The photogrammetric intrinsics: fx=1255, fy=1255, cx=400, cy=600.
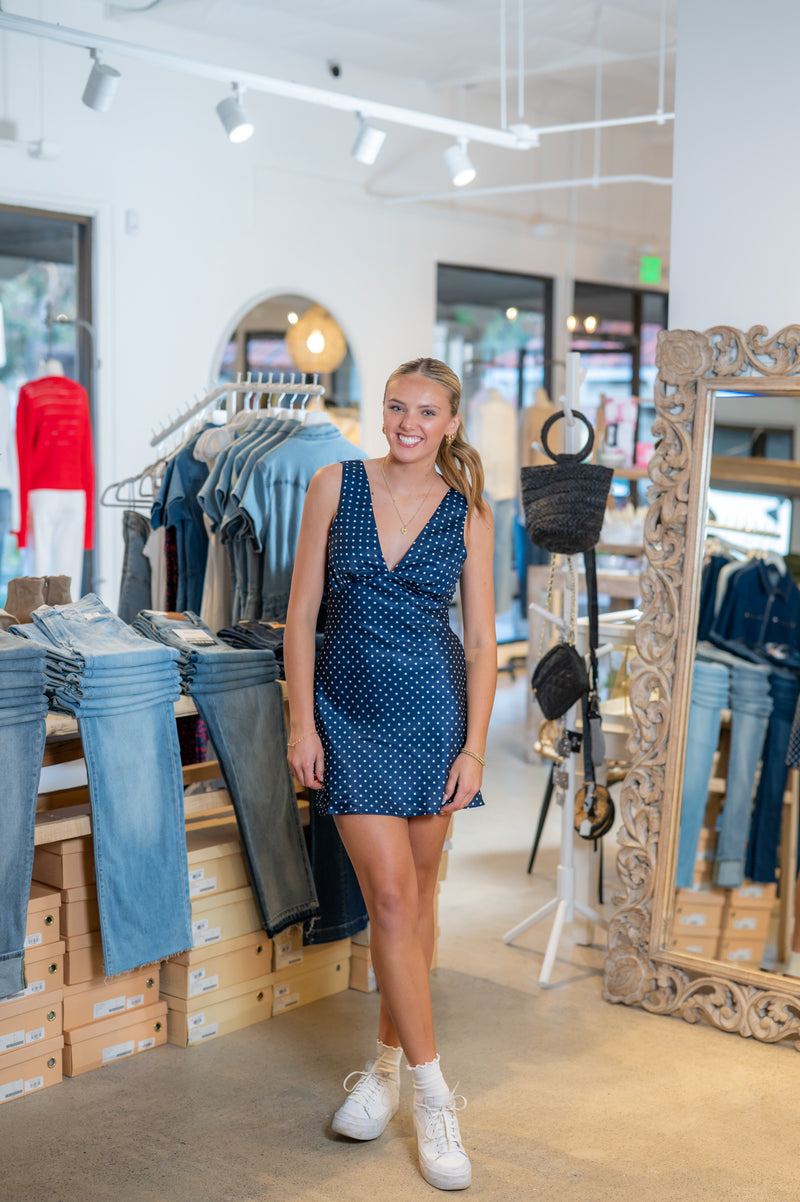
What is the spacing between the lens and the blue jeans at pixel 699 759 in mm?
3578

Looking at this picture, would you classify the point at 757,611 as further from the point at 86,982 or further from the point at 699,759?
the point at 86,982

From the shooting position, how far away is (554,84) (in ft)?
28.7

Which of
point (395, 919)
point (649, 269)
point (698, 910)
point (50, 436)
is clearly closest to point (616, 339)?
point (649, 269)

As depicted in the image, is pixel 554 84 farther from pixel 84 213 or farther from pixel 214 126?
pixel 84 213

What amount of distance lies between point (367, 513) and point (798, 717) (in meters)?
1.53

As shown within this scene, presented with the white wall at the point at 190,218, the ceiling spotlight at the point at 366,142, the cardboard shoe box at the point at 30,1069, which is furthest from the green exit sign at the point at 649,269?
the cardboard shoe box at the point at 30,1069

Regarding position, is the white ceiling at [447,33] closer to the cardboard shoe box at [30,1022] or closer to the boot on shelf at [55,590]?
the boot on shelf at [55,590]

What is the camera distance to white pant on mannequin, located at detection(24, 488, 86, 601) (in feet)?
21.0

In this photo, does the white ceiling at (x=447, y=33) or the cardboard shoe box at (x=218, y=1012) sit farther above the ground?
the white ceiling at (x=447, y=33)

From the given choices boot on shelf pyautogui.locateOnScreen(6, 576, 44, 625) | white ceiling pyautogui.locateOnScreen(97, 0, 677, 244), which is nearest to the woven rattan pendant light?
white ceiling pyautogui.locateOnScreen(97, 0, 677, 244)

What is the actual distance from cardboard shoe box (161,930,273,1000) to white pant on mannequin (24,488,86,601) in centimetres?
352

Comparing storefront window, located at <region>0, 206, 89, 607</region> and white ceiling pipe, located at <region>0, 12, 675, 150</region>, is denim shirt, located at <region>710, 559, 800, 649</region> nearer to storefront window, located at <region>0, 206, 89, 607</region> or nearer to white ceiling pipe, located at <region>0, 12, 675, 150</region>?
white ceiling pipe, located at <region>0, 12, 675, 150</region>

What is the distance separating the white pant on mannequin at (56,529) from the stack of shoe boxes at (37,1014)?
3642mm

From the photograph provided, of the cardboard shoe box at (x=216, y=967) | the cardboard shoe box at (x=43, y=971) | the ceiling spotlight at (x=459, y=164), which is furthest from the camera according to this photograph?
the ceiling spotlight at (x=459, y=164)
